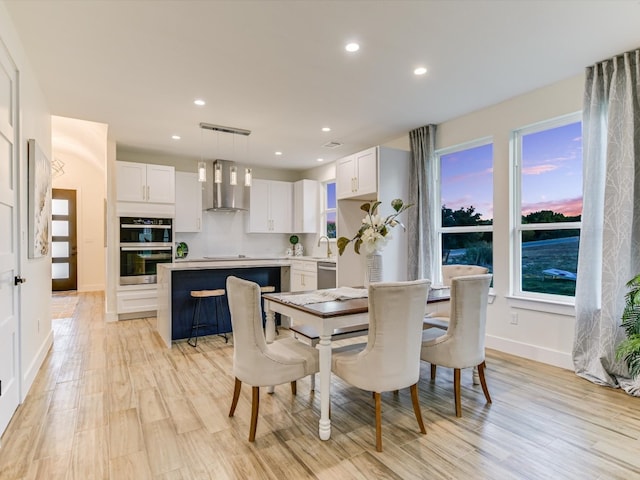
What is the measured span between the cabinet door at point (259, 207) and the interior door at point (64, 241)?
4.83 m

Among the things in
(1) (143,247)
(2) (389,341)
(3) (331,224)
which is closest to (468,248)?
(2) (389,341)

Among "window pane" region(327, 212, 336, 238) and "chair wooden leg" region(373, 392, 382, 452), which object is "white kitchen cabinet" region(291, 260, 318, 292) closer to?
"window pane" region(327, 212, 336, 238)

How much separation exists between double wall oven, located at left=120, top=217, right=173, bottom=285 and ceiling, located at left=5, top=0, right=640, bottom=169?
169cm

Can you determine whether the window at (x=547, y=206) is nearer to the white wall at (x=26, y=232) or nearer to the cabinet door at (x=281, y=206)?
the cabinet door at (x=281, y=206)

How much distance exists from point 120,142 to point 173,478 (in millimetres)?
5077

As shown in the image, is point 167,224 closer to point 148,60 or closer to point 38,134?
point 38,134

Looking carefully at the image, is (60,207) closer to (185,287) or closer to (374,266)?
(185,287)

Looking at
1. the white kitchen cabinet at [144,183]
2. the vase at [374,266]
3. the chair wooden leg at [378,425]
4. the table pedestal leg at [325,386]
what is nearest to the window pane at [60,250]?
the white kitchen cabinet at [144,183]

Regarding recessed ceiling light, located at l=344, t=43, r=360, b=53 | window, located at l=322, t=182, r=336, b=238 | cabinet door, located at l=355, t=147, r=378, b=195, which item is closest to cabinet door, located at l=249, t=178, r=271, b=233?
window, located at l=322, t=182, r=336, b=238

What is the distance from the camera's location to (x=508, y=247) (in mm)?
3863

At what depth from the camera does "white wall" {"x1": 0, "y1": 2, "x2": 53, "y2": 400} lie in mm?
2633

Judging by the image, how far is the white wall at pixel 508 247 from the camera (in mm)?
3367

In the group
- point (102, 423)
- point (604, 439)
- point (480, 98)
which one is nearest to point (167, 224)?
point (102, 423)

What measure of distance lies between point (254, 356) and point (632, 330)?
9.31ft
